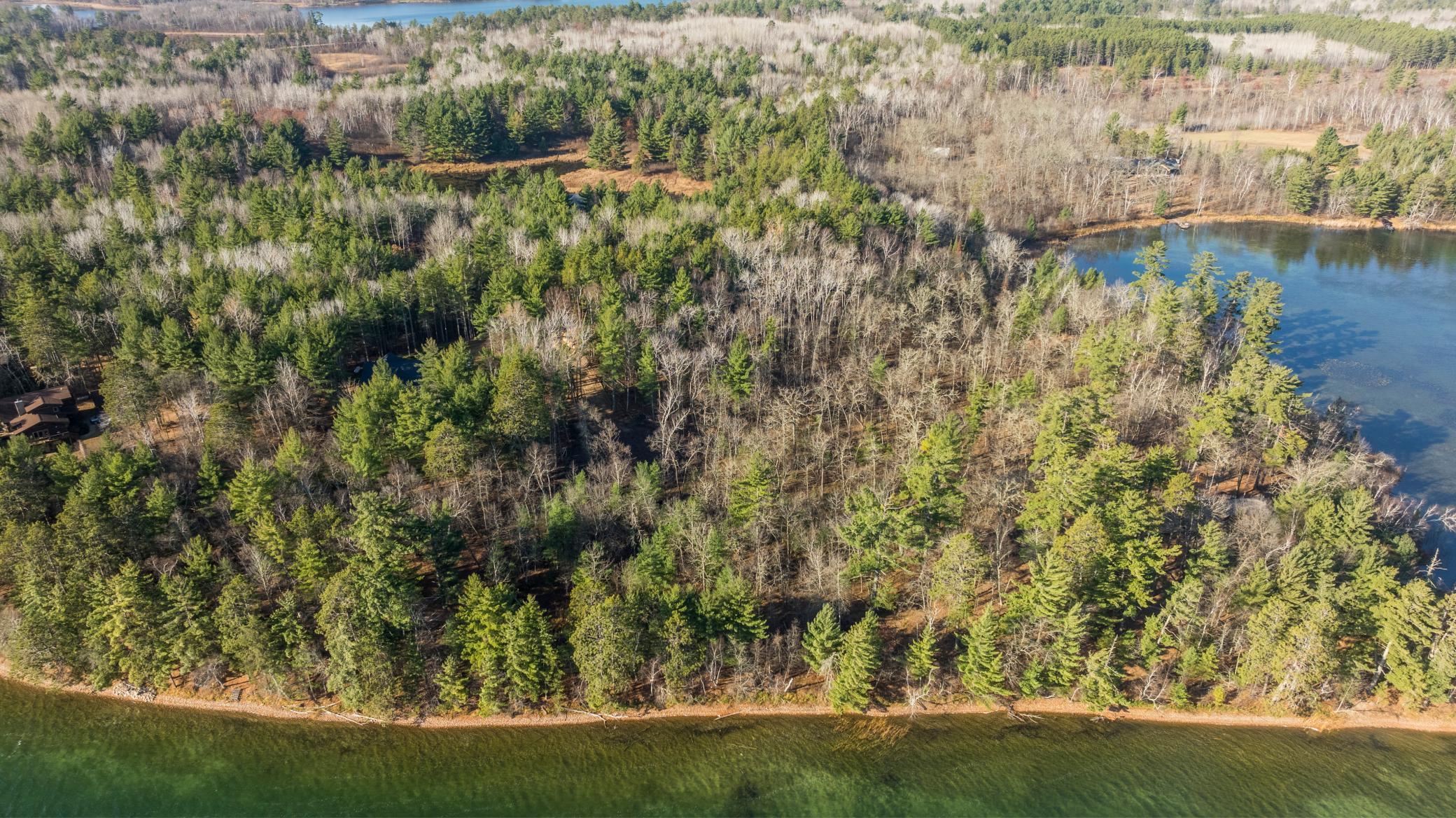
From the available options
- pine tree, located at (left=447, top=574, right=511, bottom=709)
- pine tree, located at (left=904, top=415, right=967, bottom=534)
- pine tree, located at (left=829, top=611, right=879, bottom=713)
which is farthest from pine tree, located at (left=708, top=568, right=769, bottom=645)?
pine tree, located at (left=904, top=415, right=967, bottom=534)

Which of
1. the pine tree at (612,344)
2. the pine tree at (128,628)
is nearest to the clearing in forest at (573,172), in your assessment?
the pine tree at (612,344)

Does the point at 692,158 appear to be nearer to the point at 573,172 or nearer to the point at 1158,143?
the point at 573,172

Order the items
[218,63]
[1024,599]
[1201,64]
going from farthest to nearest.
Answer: [1201,64] → [218,63] → [1024,599]

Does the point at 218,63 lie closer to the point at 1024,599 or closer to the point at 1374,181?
the point at 1024,599

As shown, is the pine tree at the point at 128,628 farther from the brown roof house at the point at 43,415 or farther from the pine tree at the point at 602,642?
the brown roof house at the point at 43,415

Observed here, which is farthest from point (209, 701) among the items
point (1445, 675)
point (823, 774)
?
point (1445, 675)
